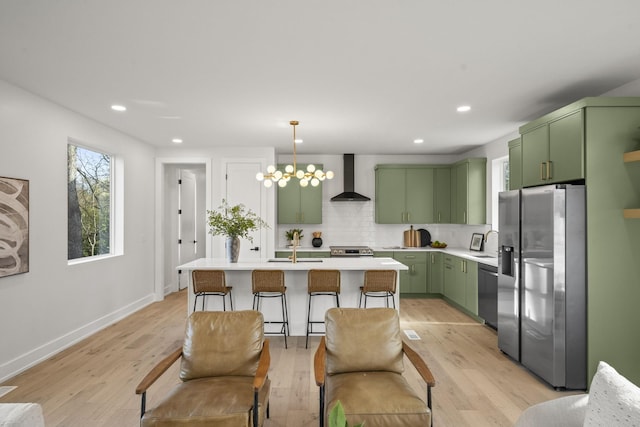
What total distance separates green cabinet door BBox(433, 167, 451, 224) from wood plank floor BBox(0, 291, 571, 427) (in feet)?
7.98

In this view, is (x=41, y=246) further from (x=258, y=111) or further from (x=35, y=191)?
(x=258, y=111)

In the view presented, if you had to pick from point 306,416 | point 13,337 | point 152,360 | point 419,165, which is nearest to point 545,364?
point 306,416

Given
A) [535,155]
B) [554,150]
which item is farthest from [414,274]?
[554,150]

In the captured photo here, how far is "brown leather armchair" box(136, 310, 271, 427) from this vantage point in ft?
6.64

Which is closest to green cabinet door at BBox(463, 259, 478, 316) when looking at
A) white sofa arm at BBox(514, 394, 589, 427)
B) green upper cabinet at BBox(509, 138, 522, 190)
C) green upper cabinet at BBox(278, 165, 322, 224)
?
green upper cabinet at BBox(509, 138, 522, 190)

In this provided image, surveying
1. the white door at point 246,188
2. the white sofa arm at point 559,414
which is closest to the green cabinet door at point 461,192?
the white door at point 246,188

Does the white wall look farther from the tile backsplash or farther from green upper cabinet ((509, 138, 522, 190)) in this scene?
green upper cabinet ((509, 138, 522, 190))

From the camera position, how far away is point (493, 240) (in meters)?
6.02

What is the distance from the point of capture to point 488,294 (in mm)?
4980

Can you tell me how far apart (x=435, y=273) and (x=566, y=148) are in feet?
12.2

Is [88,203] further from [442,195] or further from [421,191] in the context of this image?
[442,195]

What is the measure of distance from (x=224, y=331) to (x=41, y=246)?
2.74 m

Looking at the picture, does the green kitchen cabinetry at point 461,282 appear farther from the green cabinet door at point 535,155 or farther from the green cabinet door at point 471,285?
the green cabinet door at point 535,155

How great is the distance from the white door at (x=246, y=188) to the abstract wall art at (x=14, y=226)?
3.15m
